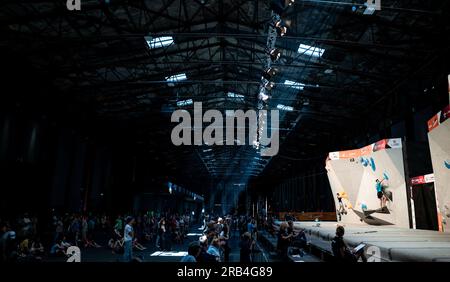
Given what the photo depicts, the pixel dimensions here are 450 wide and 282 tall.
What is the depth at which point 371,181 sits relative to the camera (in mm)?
11250

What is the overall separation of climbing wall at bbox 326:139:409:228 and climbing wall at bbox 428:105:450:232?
2.68 meters

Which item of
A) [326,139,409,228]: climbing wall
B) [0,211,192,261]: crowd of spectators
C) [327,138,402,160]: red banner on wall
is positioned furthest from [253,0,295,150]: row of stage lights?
[0,211,192,261]: crowd of spectators

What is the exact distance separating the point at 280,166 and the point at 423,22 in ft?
93.3

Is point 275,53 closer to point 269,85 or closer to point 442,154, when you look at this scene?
point 269,85

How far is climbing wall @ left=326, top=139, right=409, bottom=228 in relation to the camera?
10.2 meters

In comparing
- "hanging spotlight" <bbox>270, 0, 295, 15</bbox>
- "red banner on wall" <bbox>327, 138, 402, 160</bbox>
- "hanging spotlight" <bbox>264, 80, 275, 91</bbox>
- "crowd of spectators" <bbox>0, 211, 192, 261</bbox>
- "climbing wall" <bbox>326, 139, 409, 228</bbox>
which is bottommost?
"crowd of spectators" <bbox>0, 211, 192, 261</bbox>

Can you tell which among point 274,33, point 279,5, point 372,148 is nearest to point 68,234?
point 274,33

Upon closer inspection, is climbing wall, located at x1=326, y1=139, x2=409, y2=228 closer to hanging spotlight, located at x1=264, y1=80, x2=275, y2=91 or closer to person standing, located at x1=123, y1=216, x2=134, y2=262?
hanging spotlight, located at x1=264, y1=80, x2=275, y2=91

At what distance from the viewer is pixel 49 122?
15.2 metres

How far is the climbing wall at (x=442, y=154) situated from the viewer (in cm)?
671

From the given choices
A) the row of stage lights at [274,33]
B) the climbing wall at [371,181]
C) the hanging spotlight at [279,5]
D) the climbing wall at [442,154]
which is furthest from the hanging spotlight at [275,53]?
the climbing wall at [442,154]
